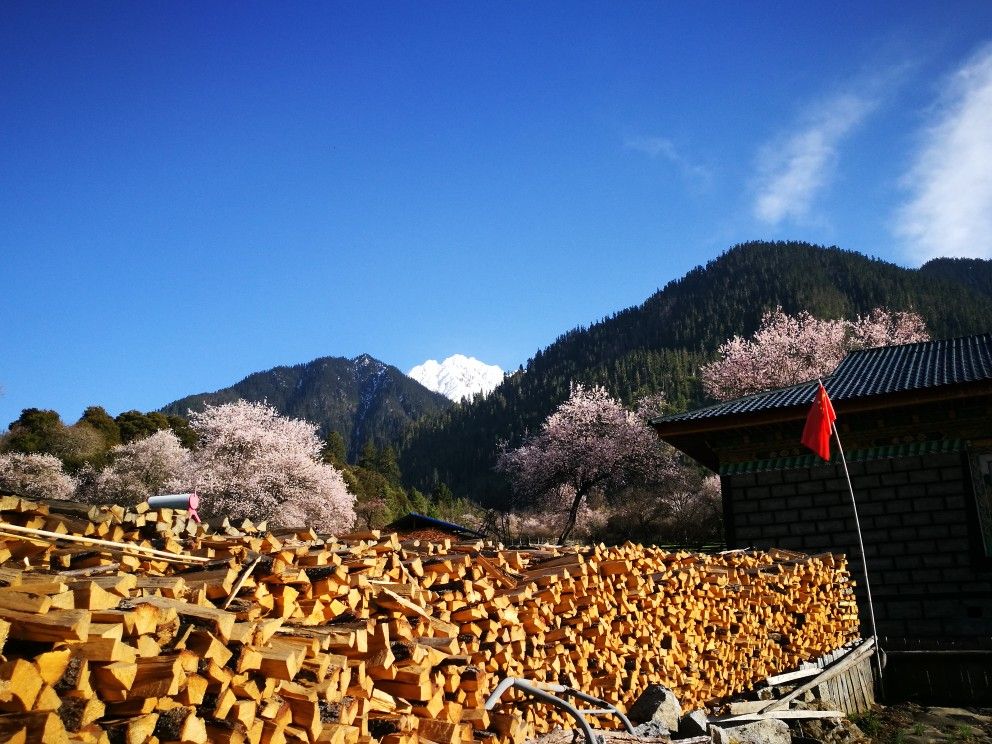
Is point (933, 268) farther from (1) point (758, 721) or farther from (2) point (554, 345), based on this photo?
(1) point (758, 721)

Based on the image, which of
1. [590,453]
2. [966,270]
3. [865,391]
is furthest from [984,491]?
[966,270]

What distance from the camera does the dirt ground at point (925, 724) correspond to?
8.07m

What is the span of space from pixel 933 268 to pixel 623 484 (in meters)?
168

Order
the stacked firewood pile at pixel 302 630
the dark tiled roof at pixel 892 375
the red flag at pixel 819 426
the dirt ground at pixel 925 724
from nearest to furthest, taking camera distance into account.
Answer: the stacked firewood pile at pixel 302 630 < the dirt ground at pixel 925 724 < the red flag at pixel 819 426 < the dark tiled roof at pixel 892 375

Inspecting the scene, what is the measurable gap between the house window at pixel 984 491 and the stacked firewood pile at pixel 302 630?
7.63m

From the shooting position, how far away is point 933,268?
171375 millimetres

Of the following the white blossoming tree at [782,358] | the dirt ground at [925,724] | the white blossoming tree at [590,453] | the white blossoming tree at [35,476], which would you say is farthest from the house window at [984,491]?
the white blossoming tree at [35,476]

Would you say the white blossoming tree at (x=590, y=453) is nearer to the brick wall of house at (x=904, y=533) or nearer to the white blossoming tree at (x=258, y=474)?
the white blossoming tree at (x=258, y=474)

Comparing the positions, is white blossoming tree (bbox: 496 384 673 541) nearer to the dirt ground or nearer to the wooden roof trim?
the wooden roof trim

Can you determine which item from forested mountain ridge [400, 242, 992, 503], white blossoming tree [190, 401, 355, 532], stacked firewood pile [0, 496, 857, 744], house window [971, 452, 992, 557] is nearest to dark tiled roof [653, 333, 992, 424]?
house window [971, 452, 992, 557]

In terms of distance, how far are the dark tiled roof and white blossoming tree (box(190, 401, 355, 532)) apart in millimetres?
22971

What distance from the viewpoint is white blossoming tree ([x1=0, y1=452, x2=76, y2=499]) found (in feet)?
112

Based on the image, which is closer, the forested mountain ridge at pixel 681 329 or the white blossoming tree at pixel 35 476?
the white blossoming tree at pixel 35 476

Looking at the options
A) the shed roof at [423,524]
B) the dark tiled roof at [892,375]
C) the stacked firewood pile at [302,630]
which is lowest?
the stacked firewood pile at [302,630]
